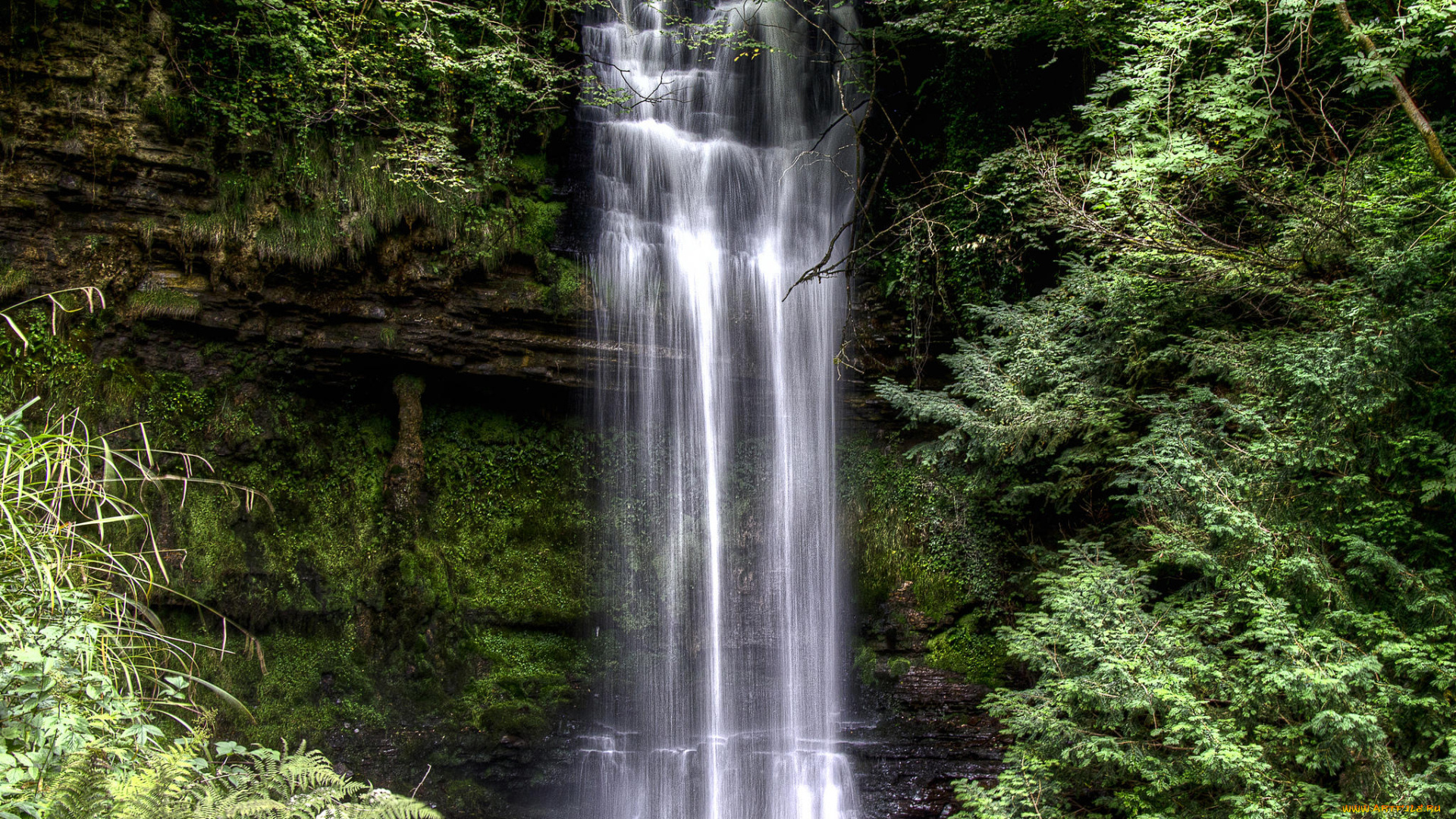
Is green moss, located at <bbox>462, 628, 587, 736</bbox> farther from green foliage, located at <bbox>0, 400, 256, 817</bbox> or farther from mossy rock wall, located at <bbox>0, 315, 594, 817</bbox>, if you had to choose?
green foliage, located at <bbox>0, 400, 256, 817</bbox>

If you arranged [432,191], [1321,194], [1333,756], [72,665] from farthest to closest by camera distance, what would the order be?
[432,191] → [1321,194] → [1333,756] → [72,665]

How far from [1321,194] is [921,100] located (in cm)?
422

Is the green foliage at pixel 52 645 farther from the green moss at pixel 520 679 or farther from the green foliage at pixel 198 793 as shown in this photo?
the green moss at pixel 520 679

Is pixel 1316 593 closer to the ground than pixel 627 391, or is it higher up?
closer to the ground

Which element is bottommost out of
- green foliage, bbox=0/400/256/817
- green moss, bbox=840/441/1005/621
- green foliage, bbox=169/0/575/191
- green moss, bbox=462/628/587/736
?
green moss, bbox=462/628/587/736

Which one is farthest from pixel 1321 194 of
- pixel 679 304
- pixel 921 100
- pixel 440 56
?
pixel 440 56

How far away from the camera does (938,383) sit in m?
8.16

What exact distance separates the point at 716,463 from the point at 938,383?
2.51 m

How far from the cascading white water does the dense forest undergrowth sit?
49 centimetres

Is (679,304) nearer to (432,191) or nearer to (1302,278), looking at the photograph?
(432,191)

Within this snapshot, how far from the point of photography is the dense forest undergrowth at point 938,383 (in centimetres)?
432

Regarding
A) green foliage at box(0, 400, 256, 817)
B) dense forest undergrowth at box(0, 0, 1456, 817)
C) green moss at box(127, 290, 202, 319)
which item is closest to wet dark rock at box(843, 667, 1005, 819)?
dense forest undergrowth at box(0, 0, 1456, 817)

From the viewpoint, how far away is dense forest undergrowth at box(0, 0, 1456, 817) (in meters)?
4.32

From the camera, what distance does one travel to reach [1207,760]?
4.06m
